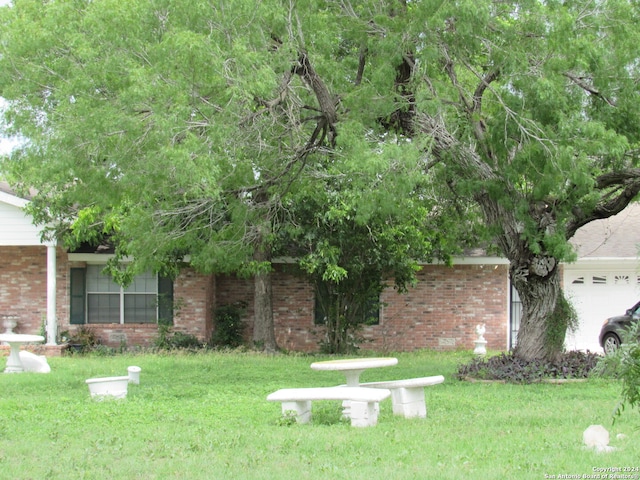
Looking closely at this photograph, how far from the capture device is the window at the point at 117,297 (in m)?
21.6

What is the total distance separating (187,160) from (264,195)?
5526 millimetres

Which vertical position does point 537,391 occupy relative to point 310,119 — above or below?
below

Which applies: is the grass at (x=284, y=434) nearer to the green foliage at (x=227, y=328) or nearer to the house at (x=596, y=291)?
the green foliage at (x=227, y=328)

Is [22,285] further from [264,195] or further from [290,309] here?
[264,195]

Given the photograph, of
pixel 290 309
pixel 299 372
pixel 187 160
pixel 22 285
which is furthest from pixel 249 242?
pixel 22 285

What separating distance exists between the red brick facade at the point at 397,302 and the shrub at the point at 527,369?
23.4 ft

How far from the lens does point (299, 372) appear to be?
52.2 feet

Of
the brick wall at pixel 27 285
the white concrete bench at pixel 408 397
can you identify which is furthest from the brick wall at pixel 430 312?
the white concrete bench at pixel 408 397

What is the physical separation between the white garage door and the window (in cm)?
1054

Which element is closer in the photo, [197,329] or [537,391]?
[537,391]

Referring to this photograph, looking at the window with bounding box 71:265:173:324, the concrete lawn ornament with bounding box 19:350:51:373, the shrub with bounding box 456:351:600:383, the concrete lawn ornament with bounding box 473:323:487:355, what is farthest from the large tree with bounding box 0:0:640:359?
the window with bounding box 71:265:173:324

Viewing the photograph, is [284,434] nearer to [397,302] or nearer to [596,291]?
[397,302]

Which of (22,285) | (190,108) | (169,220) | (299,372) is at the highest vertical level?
(190,108)

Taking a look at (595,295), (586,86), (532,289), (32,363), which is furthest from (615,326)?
(32,363)
